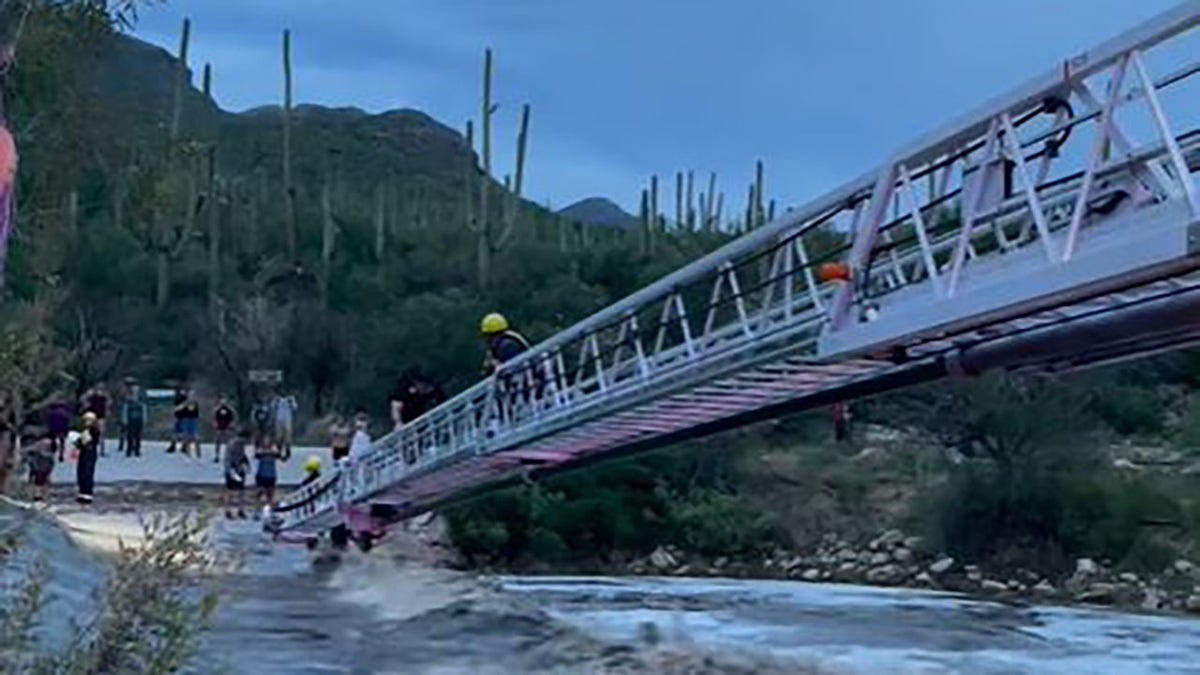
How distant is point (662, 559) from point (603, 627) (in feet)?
38.4

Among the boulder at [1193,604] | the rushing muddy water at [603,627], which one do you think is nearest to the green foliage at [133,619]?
the rushing muddy water at [603,627]

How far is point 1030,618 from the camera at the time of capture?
60.3 feet

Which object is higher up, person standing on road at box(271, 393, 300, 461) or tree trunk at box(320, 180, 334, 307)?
tree trunk at box(320, 180, 334, 307)

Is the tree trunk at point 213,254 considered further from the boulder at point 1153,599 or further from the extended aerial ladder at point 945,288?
the extended aerial ladder at point 945,288

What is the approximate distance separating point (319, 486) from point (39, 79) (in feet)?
18.3

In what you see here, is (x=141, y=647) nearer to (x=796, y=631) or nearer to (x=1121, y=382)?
(x=796, y=631)

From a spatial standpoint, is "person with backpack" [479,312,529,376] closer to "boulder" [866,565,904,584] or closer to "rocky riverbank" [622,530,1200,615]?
"rocky riverbank" [622,530,1200,615]

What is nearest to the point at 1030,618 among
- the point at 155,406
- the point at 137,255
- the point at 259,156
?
the point at 155,406

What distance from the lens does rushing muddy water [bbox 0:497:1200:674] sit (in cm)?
1292

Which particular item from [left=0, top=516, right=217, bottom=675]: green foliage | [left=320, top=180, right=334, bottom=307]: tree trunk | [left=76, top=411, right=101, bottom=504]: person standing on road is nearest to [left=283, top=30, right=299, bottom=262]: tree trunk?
[left=320, top=180, right=334, bottom=307]: tree trunk

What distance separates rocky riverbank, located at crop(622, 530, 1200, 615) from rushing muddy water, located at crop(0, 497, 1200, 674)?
9.94ft

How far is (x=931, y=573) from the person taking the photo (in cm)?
2581

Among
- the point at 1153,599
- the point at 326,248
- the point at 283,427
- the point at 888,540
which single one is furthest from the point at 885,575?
the point at 326,248

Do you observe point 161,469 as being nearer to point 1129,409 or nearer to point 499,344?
point 499,344
